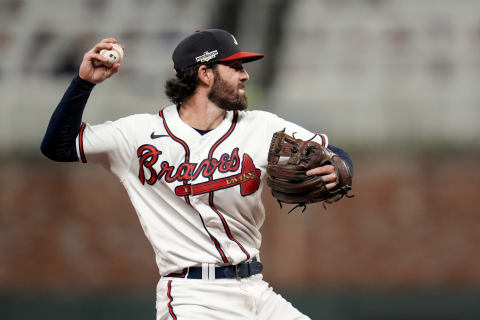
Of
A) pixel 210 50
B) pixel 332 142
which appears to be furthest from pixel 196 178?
pixel 332 142

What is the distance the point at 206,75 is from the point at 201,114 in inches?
6.4

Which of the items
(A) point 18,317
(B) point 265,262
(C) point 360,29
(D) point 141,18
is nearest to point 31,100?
(D) point 141,18

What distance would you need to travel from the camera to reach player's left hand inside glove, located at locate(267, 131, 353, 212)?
8.21 feet

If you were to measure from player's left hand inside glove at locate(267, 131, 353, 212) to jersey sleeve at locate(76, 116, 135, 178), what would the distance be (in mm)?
533

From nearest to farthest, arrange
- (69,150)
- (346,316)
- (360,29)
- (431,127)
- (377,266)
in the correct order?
(69,150), (346,316), (377,266), (431,127), (360,29)

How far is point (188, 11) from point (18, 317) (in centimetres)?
353

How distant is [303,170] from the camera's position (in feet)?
8.21

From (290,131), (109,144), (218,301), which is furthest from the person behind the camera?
(290,131)

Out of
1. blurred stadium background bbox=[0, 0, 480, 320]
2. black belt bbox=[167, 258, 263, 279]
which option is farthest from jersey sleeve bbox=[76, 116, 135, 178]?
blurred stadium background bbox=[0, 0, 480, 320]

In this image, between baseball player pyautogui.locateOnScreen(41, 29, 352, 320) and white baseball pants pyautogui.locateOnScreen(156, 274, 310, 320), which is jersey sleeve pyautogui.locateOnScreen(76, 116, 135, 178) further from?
white baseball pants pyautogui.locateOnScreen(156, 274, 310, 320)

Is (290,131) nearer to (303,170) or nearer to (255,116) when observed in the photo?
(255,116)

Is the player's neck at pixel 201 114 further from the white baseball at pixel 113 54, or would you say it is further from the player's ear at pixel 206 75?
the white baseball at pixel 113 54

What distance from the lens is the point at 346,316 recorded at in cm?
558

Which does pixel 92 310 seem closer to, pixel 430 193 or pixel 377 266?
pixel 377 266
